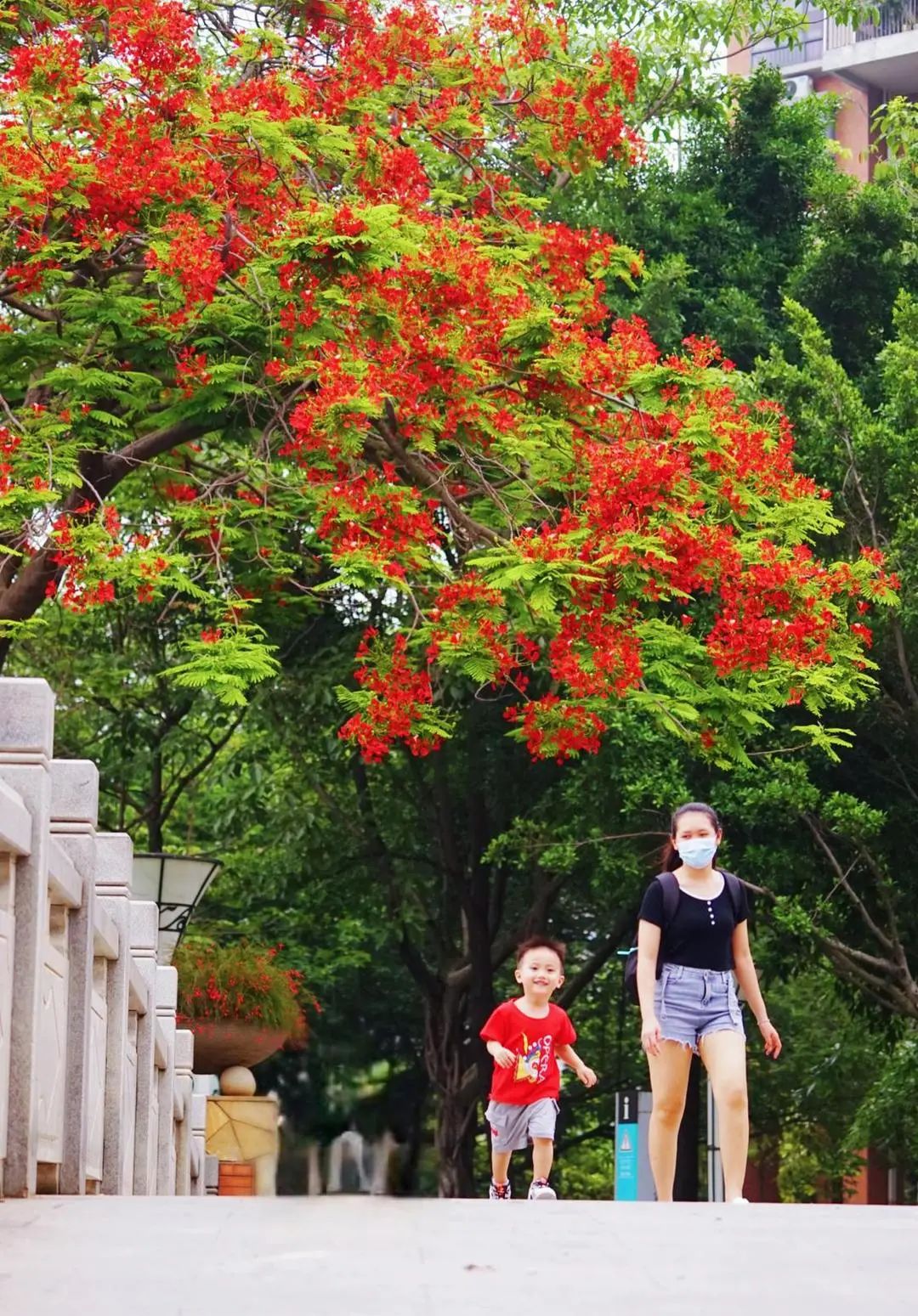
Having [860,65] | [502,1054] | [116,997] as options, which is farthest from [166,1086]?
[860,65]

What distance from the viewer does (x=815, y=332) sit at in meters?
18.8

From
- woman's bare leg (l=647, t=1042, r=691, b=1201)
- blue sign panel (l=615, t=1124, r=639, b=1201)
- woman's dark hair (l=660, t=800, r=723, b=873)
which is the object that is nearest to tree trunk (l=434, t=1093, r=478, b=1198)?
blue sign panel (l=615, t=1124, r=639, b=1201)

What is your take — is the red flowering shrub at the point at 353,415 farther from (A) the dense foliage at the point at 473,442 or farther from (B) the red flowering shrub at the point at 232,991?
(B) the red flowering shrub at the point at 232,991

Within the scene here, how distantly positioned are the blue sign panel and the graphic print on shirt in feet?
38.7

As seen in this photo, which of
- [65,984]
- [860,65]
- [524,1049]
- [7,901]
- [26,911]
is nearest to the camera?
[7,901]

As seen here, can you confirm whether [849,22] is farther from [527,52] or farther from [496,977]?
[496,977]

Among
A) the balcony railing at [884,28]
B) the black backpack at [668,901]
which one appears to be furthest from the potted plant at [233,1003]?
the balcony railing at [884,28]

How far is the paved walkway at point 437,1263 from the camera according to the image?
3.35m

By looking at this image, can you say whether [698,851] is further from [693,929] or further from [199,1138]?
[199,1138]

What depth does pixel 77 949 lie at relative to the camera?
25.1 feet

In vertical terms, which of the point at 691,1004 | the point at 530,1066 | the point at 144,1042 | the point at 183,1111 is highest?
the point at 691,1004

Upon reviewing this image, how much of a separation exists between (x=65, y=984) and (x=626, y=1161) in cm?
1448

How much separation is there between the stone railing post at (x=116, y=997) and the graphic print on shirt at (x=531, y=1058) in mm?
1661

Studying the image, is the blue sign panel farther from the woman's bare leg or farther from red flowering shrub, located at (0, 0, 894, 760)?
the woman's bare leg
